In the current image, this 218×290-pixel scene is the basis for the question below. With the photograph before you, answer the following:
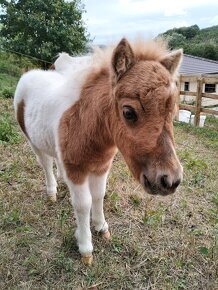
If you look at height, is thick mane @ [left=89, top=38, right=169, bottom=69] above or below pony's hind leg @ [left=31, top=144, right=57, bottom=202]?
above

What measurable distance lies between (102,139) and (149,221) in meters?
1.48

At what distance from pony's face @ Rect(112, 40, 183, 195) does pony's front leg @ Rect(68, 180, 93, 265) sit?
79 cm

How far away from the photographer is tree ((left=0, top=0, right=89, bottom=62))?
1769cm

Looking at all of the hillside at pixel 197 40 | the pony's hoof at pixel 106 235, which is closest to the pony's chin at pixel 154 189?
the pony's hoof at pixel 106 235

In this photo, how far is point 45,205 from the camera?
152 inches

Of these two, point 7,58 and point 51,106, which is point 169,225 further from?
point 7,58

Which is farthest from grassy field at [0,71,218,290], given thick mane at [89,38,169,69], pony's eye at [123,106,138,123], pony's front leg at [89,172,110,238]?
thick mane at [89,38,169,69]

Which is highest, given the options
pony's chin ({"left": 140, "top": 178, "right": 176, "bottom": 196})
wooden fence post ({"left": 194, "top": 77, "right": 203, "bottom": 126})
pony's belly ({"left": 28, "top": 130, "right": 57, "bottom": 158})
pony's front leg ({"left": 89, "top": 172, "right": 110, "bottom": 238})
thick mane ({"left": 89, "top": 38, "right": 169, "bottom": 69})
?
thick mane ({"left": 89, "top": 38, "right": 169, "bottom": 69})

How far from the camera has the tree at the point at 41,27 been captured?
17.7 meters

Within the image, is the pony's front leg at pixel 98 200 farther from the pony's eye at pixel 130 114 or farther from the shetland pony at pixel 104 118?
the pony's eye at pixel 130 114

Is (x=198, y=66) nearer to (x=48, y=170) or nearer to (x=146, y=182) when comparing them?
(x=48, y=170)

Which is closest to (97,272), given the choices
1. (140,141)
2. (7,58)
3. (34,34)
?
(140,141)

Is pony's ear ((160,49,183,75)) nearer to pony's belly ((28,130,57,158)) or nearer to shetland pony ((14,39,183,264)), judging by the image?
shetland pony ((14,39,183,264))

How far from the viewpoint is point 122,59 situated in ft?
7.00
